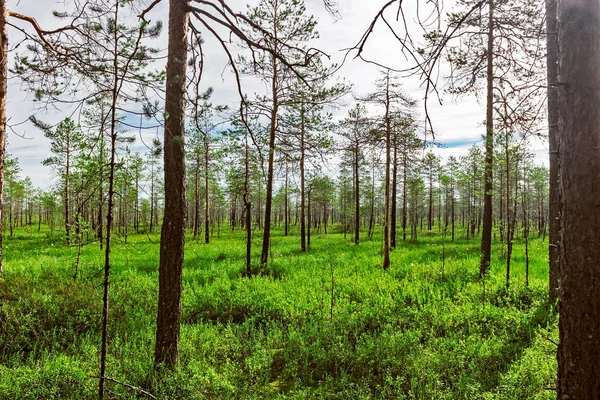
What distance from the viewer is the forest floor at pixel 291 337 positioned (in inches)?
176

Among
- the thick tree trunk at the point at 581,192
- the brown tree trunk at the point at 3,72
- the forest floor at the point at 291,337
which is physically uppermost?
the brown tree trunk at the point at 3,72

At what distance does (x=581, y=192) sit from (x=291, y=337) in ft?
18.4

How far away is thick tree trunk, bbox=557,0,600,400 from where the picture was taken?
175 centimetres

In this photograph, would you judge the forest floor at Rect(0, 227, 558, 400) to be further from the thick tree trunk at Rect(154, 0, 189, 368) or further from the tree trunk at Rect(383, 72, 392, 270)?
the tree trunk at Rect(383, 72, 392, 270)

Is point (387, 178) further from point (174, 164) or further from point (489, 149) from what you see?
point (174, 164)

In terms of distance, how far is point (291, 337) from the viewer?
20.3ft

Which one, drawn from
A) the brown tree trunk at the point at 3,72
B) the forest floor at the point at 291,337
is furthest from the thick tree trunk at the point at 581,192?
the brown tree trunk at the point at 3,72

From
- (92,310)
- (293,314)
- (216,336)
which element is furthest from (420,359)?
(92,310)

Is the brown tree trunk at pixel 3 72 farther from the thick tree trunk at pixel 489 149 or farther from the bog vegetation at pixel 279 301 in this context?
the thick tree trunk at pixel 489 149

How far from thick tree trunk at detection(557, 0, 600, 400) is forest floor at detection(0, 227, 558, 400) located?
309 cm

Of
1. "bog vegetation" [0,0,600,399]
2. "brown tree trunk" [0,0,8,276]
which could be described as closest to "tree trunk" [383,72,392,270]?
"bog vegetation" [0,0,600,399]

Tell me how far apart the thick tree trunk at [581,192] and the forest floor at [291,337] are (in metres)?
3.09

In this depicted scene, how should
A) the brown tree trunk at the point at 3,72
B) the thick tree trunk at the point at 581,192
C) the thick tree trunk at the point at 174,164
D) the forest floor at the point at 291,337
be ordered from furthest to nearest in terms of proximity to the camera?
the brown tree trunk at the point at 3,72
the forest floor at the point at 291,337
the thick tree trunk at the point at 174,164
the thick tree trunk at the point at 581,192

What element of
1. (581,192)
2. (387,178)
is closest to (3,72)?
(581,192)
